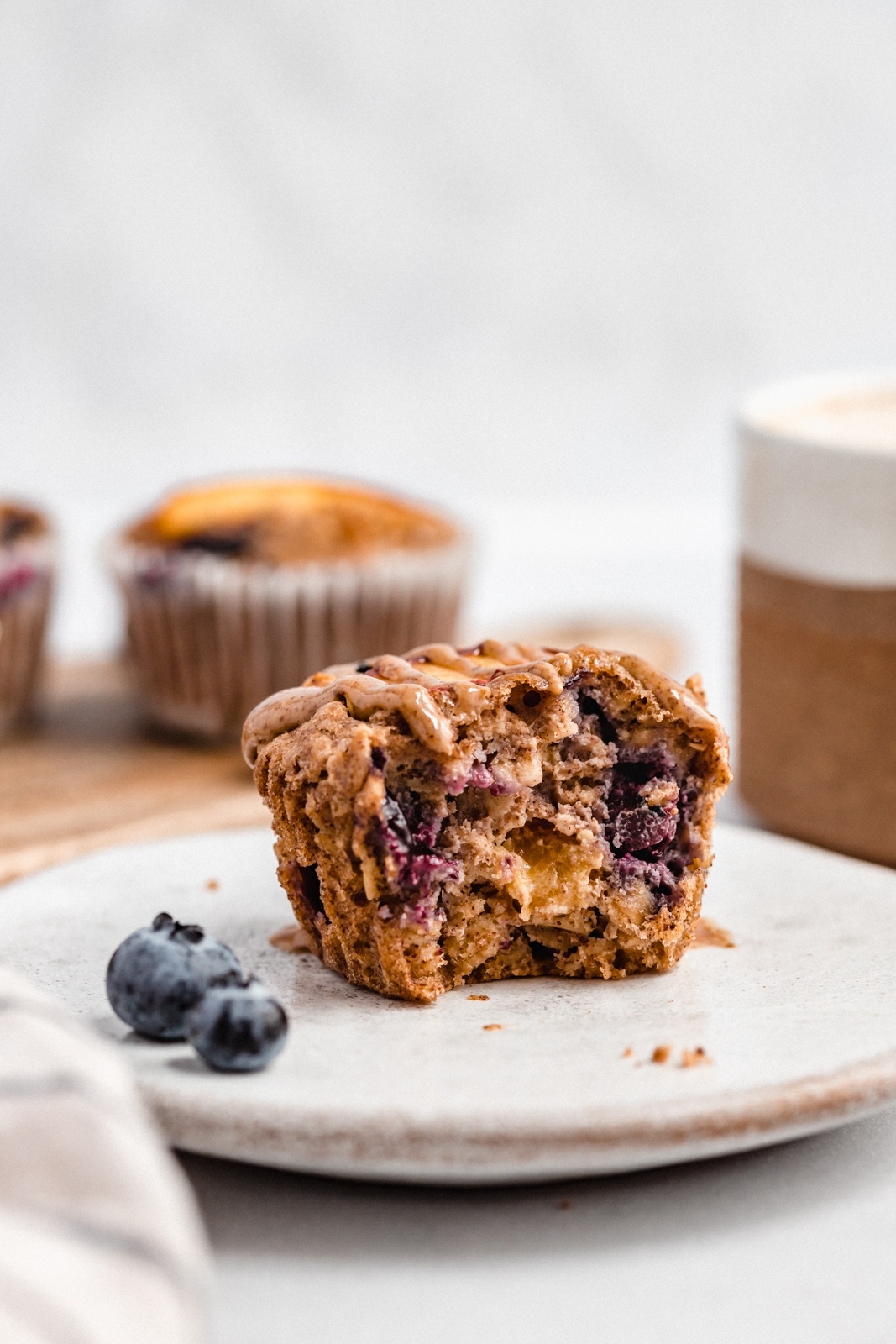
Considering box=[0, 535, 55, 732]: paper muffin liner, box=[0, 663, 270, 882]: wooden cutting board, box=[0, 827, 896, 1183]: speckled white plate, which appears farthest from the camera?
box=[0, 535, 55, 732]: paper muffin liner

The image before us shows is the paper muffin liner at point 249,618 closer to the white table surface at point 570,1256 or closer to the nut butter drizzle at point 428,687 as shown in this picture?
the nut butter drizzle at point 428,687

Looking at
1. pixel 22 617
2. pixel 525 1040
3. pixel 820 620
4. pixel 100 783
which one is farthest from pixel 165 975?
pixel 22 617

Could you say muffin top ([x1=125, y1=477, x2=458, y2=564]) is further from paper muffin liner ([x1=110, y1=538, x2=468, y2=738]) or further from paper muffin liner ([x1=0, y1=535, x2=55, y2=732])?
paper muffin liner ([x1=0, y1=535, x2=55, y2=732])

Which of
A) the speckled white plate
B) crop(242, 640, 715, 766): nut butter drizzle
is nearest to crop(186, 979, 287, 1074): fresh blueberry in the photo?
the speckled white plate

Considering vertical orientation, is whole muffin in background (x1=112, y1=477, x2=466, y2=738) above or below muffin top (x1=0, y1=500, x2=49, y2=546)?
below

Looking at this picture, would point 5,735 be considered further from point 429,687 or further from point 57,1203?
point 57,1203

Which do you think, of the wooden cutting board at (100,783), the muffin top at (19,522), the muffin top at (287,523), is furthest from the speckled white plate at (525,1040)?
the muffin top at (19,522)
